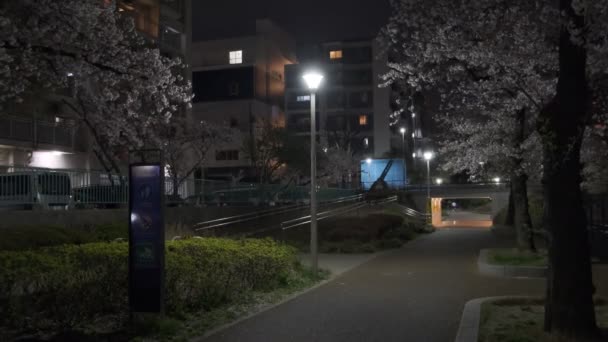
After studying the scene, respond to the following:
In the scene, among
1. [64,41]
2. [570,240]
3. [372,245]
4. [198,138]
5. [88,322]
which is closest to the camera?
[570,240]

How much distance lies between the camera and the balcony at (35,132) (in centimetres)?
2605

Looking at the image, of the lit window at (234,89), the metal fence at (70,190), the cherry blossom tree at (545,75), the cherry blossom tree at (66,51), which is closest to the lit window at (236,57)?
the lit window at (234,89)

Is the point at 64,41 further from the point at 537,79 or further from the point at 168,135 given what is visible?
the point at 168,135

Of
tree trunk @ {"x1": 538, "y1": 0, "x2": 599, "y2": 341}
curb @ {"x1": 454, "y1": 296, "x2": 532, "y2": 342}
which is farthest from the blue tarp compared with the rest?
tree trunk @ {"x1": 538, "y1": 0, "x2": 599, "y2": 341}

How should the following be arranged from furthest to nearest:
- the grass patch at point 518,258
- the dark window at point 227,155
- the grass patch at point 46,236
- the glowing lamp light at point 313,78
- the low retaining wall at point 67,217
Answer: the dark window at point 227,155 → the grass patch at point 518,258 → the glowing lamp light at point 313,78 → the low retaining wall at point 67,217 → the grass patch at point 46,236

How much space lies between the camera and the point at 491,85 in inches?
549

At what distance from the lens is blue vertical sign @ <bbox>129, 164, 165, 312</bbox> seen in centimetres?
807

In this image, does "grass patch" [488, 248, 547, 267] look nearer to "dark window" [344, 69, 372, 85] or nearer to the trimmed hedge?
the trimmed hedge

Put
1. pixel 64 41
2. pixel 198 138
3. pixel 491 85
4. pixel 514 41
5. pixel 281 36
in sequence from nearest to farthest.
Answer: pixel 64 41
pixel 514 41
pixel 491 85
pixel 198 138
pixel 281 36

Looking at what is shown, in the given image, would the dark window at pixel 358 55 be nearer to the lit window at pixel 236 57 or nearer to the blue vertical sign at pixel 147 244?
the lit window at pixel 236 57

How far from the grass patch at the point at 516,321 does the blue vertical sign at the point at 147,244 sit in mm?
4326

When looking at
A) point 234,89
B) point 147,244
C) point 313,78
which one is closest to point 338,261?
point 313,78

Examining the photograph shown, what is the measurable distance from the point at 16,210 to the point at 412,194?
45.8m

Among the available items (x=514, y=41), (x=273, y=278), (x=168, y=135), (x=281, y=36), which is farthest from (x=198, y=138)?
(x=281, y=36)
